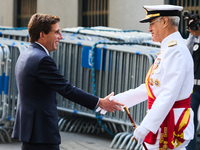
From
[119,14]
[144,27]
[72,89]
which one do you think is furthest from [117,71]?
[119,14]

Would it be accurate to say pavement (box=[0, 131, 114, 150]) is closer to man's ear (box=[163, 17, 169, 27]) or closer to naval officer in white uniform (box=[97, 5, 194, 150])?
naval officer in white uniform (box=[97, 5, 194, 150])

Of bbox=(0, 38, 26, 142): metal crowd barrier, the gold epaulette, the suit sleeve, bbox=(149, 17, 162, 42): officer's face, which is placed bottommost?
bbox=(0, 38, 26, 142): metal crowd barrier

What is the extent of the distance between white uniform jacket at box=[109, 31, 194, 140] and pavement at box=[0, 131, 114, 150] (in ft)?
13.0

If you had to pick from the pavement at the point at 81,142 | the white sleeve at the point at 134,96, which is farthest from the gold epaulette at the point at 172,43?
the pavement at the point at 81,142

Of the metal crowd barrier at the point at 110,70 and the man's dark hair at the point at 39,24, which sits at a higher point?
the man's dark hair at the point at 39,24

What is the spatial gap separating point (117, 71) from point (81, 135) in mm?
1507

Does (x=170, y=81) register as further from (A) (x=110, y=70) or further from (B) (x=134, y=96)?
(A) (x=110, y=70)

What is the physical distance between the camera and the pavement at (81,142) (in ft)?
25.2

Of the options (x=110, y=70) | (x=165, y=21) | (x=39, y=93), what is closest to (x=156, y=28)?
(x=165, y=21)

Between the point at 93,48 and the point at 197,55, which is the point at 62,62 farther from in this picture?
the point at 197,55

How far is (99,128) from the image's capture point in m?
8.92

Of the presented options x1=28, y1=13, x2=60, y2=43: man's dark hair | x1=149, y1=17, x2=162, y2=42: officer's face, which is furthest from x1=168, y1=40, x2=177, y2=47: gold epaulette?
x1=28, y1=13, x2=60, y2=43: man's dark hair

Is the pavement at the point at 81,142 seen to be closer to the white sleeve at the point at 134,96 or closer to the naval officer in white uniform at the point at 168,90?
the white sleeve at the point at 134,96

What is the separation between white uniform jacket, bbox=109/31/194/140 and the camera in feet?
12.3
